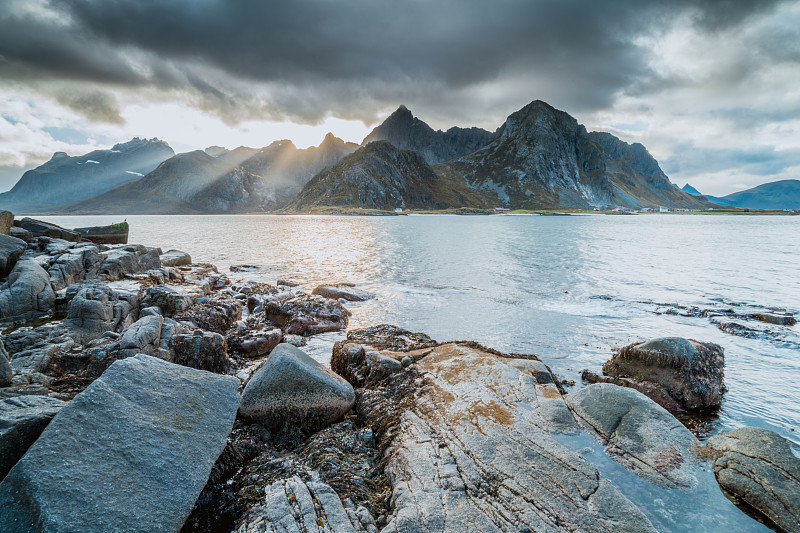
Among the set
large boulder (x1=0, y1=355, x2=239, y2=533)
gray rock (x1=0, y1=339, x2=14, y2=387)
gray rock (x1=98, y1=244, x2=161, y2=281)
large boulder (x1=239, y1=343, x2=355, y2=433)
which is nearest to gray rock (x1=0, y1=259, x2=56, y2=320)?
gray rock (x1=98, y1=244, x2=161, y2=281)

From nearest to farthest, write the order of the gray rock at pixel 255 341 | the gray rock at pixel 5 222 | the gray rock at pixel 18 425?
the gray rock at pixel 18 425, the gray rock at pixel 255 341, the gray rock at pixel 5 222

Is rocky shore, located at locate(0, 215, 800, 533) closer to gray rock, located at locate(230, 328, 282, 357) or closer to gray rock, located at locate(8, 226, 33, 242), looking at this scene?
gray rock, located at locate(230, 328, 282, 357)

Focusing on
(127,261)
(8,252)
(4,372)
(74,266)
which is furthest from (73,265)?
(4,372)

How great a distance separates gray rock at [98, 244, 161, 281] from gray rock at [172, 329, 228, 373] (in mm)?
12823

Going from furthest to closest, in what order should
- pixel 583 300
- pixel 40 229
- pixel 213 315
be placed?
pixel 40 229, pixel 583 300, pixel 213 315

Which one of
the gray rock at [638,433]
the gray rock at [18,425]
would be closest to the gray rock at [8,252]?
the gray rock at [18,425]

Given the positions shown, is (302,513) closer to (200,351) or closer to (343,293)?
(200,351)

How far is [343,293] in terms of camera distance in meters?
23.0

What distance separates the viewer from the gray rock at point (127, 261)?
20.1 meters

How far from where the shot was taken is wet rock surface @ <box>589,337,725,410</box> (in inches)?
402

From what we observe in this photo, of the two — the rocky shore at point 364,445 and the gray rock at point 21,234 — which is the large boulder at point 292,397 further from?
the gray rock at point 21,234

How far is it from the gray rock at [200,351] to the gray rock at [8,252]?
12511 mm

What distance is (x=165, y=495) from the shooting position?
4.79 m

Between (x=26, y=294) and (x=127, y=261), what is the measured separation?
7.92 metres
